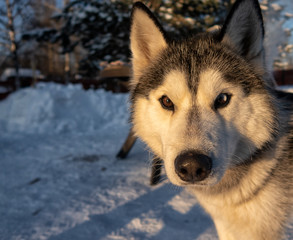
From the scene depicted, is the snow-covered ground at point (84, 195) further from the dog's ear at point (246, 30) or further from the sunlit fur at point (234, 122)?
the dog's ear at point (246, 30)

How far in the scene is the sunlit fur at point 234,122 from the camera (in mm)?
1349

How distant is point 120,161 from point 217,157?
9.13ft

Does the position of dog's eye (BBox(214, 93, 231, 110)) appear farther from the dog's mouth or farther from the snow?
the snow

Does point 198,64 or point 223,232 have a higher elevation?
point 198,64

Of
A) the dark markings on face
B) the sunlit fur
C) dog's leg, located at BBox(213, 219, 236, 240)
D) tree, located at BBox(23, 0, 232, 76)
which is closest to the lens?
the sunlit fur

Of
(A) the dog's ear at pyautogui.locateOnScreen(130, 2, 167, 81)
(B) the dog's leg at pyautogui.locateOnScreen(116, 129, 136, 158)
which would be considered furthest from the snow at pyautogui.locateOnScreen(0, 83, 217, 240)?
(A) the dog's ear at pyautogui.locateOnScreen(130, 2, 167, 81)

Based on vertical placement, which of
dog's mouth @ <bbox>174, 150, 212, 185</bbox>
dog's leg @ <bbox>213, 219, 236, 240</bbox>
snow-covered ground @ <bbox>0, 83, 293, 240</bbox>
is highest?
dog's mouth @ <bbox>174, 150, 212, 185</bbox>

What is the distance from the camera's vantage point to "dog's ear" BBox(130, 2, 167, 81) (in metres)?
1.62

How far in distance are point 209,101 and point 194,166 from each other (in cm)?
48

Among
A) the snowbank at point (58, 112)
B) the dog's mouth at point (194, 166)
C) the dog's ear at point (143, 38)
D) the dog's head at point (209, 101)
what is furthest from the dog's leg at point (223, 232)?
the snowbank at point (58, 112)

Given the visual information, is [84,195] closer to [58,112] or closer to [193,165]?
[193,165]

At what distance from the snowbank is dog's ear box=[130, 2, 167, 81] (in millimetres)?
4564

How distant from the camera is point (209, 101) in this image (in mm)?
1389

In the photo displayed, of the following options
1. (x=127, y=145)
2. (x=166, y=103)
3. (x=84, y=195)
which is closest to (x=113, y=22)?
(x=127, y=145)
